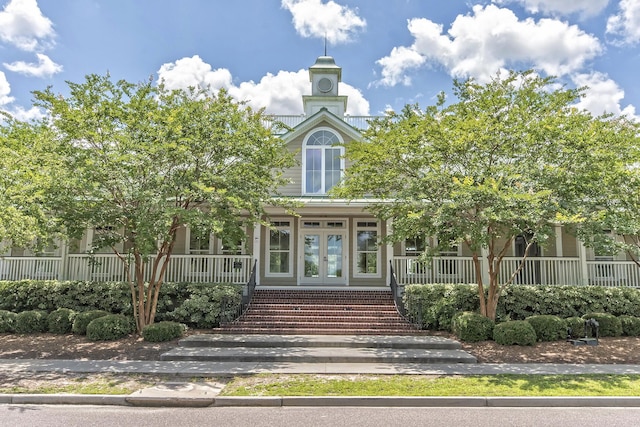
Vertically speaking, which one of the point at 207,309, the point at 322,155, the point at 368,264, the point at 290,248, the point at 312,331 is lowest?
the point at 312,331

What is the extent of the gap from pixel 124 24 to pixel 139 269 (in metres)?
6.88

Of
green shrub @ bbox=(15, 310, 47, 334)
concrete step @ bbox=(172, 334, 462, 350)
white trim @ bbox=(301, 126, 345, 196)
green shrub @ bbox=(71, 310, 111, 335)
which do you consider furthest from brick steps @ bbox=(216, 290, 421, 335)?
green shrub @ bbox=(15, 310, 47, 334)

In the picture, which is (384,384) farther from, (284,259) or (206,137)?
(284,259)

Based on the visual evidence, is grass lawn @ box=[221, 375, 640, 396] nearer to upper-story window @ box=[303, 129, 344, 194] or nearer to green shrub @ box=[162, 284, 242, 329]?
green shrub @ box=[162, 284, 242, 329]

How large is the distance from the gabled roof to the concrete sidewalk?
9.69 m

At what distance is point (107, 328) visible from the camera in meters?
11.2

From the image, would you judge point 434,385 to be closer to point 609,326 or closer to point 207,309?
point 609,326

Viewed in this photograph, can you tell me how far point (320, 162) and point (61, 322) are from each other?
32.4 feet

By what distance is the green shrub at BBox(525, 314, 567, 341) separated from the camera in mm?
11157

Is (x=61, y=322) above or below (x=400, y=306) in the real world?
below

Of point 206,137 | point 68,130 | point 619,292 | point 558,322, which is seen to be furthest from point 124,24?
point 619,292

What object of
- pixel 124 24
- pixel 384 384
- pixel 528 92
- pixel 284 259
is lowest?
pixel 384 384

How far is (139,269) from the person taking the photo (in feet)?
38.9

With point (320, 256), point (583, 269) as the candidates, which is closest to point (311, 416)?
point (320, 256)
